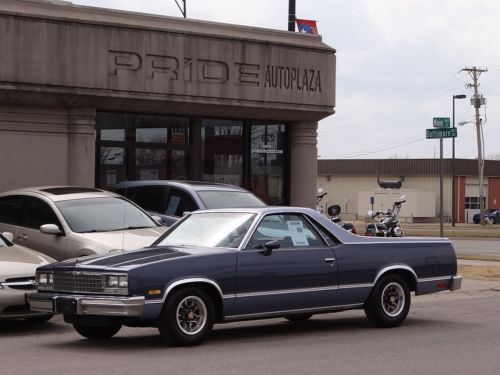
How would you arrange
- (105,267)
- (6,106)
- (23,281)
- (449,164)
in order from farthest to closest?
(449,164)
(6,106)
(23,281)
(105,267)

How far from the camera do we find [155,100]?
19.0 meters

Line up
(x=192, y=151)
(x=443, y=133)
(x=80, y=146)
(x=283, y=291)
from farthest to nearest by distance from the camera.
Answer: (x=443, y=133), (x=192, y=151), (x=80, y=146), (x=283, y=291)

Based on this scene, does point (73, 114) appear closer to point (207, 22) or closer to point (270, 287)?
point (207, 22)

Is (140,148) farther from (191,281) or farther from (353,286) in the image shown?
(191,281)

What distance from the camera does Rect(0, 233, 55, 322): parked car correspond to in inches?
425

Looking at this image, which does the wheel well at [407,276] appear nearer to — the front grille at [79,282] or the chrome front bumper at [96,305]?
the chrome front bumper at [96,305]

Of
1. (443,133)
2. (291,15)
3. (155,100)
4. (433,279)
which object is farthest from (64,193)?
(443,133)

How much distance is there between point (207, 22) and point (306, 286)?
10.6m

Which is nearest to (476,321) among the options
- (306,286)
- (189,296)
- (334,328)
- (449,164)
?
(334,328)

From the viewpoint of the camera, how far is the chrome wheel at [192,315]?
9.64m

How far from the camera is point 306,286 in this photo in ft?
34.8

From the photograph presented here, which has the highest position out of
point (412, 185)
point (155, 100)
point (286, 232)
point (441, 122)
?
point (155, 100)

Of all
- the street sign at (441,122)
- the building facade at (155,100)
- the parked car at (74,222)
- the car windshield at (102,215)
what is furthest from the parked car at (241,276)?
the street sign at (441,122)

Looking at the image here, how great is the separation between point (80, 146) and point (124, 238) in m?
6.12
